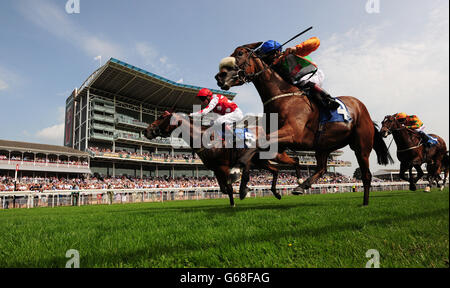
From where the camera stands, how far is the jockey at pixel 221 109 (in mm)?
6922

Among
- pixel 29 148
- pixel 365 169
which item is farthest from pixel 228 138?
pixel 29 148

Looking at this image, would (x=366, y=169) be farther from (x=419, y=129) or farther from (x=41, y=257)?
(x=419, y=129)

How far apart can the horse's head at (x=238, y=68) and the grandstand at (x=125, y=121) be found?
142ft

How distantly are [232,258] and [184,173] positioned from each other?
51.2 meters

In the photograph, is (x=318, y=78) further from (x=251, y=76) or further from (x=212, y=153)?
(x=212, y=153)

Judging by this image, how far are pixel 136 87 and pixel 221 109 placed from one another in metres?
46.0

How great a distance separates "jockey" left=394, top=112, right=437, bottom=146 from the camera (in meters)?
9.69

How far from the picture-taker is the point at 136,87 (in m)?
49.0

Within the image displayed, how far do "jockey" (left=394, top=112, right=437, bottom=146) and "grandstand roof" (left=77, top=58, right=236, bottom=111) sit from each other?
39.2 metres

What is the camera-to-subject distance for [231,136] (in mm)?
6832
